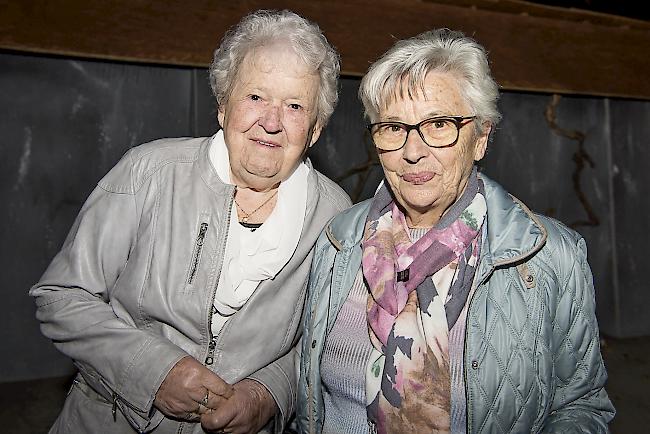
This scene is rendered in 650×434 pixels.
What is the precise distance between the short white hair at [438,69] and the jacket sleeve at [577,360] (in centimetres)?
45

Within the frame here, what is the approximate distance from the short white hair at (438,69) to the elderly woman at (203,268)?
21cm

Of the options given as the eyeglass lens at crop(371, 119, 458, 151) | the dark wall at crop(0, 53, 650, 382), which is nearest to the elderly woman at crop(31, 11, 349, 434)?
the eyeglass lens at crop(371, 119, 458, 151)

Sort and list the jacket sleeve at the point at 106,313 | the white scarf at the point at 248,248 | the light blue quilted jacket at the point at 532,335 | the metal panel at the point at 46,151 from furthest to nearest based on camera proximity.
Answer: the metal panel at the point at 46,151 → the white scarf at the point at 248,248 → the jacket sleeve at the point at 106,313 → the light blue quilted jacket at the point at 532,335

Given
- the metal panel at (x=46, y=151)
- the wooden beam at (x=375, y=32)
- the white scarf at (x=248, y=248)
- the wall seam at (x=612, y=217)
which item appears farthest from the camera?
the wall seam at (x=612, y=217)

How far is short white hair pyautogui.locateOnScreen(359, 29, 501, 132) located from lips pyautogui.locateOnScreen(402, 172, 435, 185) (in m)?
0.19

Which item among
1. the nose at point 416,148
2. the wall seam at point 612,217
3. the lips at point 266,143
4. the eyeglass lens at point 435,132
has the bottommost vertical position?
the wall seam at point 612,217

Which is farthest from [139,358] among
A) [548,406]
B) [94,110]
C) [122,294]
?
[94,110]

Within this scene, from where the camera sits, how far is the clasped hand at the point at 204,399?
4.49 ft

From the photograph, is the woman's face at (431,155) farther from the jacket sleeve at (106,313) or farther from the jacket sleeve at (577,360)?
the jacket sleeve at (106,313)

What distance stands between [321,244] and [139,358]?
582mm

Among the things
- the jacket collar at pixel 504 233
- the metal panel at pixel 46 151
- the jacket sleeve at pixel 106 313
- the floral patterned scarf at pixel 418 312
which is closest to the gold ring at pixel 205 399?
the jacket sleeve at pixel 106 313

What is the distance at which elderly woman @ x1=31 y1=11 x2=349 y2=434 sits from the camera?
4.58ft

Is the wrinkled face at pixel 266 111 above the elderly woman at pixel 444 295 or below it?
above

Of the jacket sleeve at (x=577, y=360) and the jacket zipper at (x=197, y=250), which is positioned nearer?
the jacket sleeve at (x=577, y=360)
